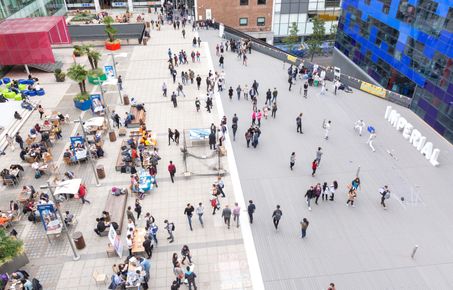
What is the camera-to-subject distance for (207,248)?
665 inches

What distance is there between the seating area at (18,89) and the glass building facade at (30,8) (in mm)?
10951

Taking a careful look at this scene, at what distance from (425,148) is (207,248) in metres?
16.2

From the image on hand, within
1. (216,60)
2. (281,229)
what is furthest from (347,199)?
(216,60)

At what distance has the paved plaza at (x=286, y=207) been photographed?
15.7 meters

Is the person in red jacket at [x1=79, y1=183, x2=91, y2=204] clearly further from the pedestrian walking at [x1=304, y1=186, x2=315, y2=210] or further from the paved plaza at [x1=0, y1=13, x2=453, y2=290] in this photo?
the pedestrian walking at [x1=304, y1=186, x2=315, y2=210]

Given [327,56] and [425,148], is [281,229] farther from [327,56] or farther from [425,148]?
[327,56]

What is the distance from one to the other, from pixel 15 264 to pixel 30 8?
4248cm

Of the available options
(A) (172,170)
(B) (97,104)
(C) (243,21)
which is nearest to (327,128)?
(A) (172,170)

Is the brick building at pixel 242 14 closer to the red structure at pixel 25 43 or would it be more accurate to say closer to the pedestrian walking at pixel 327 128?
the red structure at pixel 25 43

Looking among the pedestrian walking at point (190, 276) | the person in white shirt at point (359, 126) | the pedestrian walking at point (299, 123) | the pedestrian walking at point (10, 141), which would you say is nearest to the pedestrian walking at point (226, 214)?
the pedestrian walking at point (190, 276)

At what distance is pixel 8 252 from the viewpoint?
14.3 m

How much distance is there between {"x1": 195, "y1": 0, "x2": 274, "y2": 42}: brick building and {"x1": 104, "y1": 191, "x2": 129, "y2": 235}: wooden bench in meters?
44.6

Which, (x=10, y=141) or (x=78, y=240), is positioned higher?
(x=10, y=141)

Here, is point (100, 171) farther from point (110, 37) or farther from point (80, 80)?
point (110, 37)
